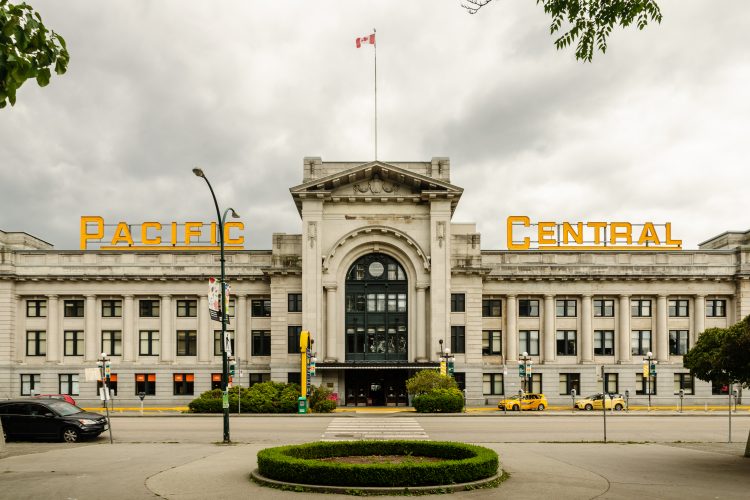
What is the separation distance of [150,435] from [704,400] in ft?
162

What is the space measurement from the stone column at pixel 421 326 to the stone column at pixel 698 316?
25.5 m

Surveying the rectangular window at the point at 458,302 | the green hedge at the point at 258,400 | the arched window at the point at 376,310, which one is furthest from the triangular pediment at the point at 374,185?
the green hedge at the point at 258,400

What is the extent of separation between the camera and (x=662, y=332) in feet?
203

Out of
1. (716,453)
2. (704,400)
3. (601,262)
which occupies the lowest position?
(704,400)

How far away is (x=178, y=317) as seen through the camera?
62.1 m

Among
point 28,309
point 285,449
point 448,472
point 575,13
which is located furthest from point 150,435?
point 28,309

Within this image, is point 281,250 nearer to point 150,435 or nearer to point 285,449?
point 150,435

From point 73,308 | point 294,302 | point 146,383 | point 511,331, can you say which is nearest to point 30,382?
Answer: point 73,308

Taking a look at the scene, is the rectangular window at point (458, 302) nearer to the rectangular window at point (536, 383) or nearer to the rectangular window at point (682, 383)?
the rectangular window at point (536, 383)

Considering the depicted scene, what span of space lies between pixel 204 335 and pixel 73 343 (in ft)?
39.3

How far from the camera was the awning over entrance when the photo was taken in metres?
55.0

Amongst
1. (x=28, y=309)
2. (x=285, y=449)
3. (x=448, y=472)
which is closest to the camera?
(x=448, y=472)

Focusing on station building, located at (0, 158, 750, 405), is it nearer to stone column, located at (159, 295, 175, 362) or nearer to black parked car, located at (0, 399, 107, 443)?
stone column, located at (159, 295, 175, 362)

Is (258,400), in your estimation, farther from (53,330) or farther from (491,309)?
(491,309)
